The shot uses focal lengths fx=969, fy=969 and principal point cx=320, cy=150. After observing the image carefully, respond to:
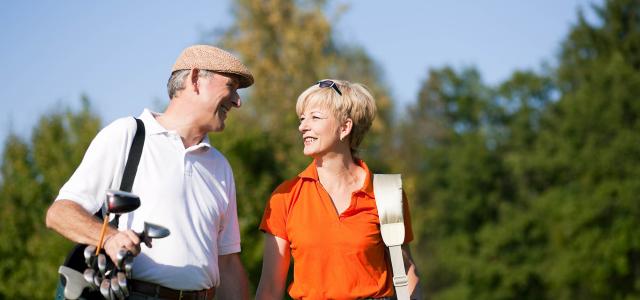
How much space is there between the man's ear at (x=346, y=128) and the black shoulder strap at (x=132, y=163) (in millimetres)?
1432

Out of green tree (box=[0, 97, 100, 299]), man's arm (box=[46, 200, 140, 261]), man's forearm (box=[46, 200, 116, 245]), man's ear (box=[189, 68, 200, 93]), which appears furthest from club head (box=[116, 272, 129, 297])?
green tree (box=[0, 97, 100, 299])

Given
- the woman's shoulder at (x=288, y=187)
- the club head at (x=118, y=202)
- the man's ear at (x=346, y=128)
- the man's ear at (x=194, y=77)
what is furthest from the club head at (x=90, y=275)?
the man's ear at (x=346, y=128)

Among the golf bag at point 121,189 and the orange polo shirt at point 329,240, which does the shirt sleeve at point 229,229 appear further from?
the golf bag at point 121,189

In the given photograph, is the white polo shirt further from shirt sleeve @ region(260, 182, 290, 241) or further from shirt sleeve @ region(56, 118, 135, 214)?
shirt sleeve @ region(260, 182, 290, 241)

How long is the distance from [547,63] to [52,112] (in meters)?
26.5

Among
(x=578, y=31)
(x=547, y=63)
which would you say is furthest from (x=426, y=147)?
(x=578, y=31)

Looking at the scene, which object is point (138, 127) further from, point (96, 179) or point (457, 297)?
point (457, 297)

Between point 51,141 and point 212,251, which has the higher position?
point 51,141

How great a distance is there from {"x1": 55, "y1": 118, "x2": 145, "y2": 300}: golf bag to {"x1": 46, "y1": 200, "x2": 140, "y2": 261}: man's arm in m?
0.08

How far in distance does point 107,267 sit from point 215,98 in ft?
4.26

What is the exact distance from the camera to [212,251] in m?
5.46

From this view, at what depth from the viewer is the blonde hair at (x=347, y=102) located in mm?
6203

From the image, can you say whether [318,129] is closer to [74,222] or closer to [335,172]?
[335,172]

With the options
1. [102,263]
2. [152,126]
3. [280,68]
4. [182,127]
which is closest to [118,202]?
[102,263]
